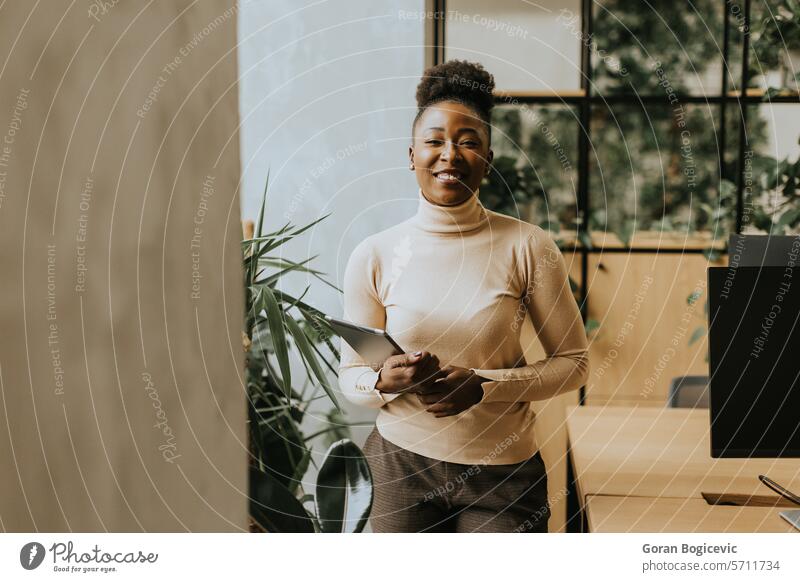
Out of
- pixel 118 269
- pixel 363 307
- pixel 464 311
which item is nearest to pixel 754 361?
pixel 464 311

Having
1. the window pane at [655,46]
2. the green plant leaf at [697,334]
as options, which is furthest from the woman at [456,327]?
the green plant leaf at [697,334]

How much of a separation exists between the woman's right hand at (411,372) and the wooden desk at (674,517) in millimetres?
231

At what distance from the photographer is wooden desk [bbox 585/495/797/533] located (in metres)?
0.69

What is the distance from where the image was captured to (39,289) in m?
0.31

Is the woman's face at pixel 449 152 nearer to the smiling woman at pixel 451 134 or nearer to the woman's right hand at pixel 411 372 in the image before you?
the smiling woman at pixel 451 134

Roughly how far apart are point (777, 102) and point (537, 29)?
75cm

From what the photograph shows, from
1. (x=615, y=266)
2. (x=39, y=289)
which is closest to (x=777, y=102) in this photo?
(x=615, y=266)

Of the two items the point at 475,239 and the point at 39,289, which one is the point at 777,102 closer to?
the point at 475,239

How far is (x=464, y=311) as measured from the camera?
725 millimetres

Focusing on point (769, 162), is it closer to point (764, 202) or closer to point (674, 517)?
point (764, 202)

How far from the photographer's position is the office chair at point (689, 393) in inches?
49.7

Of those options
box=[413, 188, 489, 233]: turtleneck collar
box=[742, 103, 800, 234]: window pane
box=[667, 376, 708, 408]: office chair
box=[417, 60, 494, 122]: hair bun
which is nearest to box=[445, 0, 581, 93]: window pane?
box=[417, 60, 494, 122]: hair bun

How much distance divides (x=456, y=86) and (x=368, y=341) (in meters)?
0.29

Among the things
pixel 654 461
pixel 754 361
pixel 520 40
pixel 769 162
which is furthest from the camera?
pixel 769 162
